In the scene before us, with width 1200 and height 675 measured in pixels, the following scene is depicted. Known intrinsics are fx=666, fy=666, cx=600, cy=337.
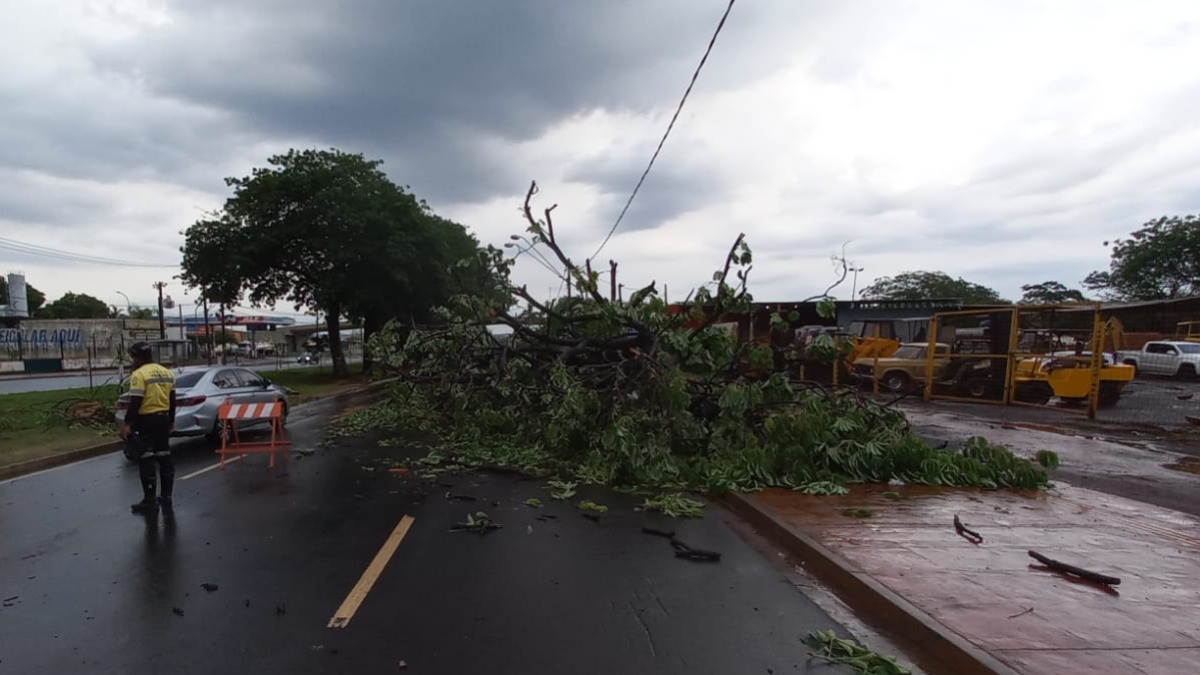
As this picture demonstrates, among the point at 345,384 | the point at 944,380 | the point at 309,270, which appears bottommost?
the point at 345,384

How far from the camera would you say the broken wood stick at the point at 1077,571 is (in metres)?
4.66

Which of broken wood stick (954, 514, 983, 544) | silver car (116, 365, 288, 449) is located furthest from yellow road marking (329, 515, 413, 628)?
silver car (116, 365, 288, 449)

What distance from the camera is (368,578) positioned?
5020mm

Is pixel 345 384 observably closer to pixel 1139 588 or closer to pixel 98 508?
pixel 98 508

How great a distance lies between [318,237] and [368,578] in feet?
77.9

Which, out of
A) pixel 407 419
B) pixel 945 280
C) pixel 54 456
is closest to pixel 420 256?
pixel 407 419

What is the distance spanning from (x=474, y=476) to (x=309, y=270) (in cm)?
2238

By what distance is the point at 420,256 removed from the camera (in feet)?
91.9

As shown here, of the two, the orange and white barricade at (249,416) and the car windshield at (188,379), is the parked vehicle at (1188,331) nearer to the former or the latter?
the orange and white barricade at (249,416)

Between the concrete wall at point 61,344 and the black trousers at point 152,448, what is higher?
the black trousers at point 152,448

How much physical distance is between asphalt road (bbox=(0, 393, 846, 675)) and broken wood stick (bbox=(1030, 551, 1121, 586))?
1.95m

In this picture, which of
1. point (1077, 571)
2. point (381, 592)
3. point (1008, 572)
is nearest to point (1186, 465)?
point (1077, 571)

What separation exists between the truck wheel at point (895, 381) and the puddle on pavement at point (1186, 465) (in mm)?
10352

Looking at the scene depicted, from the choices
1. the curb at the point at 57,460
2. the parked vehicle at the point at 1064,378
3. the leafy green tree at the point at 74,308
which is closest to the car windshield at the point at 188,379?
the curb at the point at 57,460
